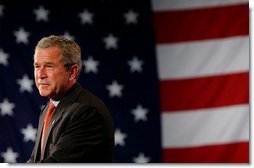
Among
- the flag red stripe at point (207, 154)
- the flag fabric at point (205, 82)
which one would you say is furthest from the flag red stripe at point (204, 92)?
the flag red stripe at point (207, 154)

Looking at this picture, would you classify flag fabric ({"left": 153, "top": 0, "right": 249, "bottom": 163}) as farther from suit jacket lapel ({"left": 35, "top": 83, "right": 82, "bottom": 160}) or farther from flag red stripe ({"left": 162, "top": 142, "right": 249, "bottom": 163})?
suit jacket lapel ({"left": 35, "top": 83, "right": 82, "bottom": 160})

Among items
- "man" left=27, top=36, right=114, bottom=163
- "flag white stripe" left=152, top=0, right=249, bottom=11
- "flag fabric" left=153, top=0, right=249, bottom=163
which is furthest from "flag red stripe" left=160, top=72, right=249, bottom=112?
"man" left=27, top=36, right=114, bottom=163

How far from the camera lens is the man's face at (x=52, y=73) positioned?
1250mm

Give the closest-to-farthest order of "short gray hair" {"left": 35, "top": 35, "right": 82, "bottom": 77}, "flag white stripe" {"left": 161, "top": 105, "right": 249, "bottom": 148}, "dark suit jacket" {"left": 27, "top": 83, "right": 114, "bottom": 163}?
"dark suit jacket" {"left": 27, "top": 83, "right": 114, "bottom": 163}, "short gray hair" {"left": 35, "top": 35, "right": 82, "bottom": 77}, "flag white stripe" {"left": 161, "top": 105, "right": 249, "bottom": 148}

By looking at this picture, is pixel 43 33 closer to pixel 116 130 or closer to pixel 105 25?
pixel 105 25

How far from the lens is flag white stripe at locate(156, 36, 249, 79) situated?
166 centimetres

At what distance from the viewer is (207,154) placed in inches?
66.2

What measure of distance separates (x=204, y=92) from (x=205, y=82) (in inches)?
1.6

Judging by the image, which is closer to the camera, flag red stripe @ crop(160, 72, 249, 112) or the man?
the man

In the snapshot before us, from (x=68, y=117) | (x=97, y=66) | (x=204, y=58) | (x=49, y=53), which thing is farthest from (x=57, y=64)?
(x=204, y=58)

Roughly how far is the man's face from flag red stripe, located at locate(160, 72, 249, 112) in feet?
1.82

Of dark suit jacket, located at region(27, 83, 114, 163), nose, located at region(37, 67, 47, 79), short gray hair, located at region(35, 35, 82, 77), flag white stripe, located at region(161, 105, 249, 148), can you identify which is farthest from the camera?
flag white stripe, located at region(161, 105, 249, 148)

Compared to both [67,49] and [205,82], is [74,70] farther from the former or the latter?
[205,82]

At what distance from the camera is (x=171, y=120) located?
5.60 feet
